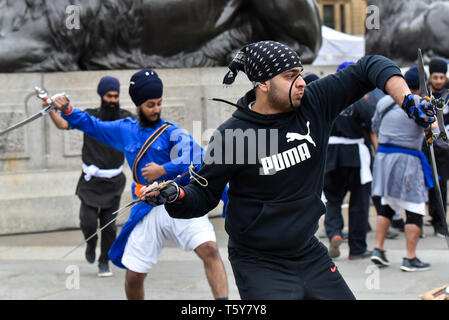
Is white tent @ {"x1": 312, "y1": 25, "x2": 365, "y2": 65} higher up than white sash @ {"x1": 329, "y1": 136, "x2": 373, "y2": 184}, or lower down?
higher up

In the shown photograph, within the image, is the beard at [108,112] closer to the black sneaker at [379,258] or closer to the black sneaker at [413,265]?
the black sneaker at [379,258]

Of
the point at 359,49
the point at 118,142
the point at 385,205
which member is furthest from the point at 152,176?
the point at 359,49

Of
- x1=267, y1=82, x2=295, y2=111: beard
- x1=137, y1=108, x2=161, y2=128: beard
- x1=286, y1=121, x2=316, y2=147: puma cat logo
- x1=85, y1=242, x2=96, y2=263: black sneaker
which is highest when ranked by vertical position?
x1=267, y1=82, x2=295, y2=111: beard

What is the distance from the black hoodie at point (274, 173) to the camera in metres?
3.33

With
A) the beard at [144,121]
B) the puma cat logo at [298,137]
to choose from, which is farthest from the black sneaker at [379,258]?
the puma cat logo at [298,137]

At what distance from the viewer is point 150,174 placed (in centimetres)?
472

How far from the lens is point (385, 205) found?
22.2 feet

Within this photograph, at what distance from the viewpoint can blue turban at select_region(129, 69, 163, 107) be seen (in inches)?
195

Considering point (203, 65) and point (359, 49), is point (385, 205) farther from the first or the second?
point (359, 49)

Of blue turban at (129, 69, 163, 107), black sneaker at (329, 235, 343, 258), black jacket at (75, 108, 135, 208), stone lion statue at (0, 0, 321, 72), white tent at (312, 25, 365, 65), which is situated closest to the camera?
blue turban at (129, 69, 163, 107)

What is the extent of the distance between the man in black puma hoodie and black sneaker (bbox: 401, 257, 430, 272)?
10.7ft

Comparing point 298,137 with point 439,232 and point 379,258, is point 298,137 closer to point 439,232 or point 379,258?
point 379,258

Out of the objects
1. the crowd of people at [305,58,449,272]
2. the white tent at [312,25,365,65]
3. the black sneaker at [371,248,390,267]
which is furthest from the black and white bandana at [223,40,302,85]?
the white tent at [312,25,365,65]

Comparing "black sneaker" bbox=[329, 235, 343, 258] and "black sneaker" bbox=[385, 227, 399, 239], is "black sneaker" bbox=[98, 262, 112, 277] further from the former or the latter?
"black sneaker" bbox=[385, 227, 399, 239]
